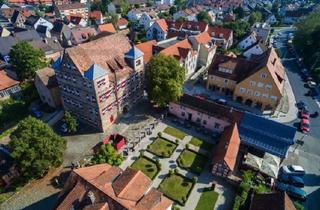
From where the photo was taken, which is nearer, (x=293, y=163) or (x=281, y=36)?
(x=293, y=163)

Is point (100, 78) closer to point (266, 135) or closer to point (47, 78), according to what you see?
point (47, 78)

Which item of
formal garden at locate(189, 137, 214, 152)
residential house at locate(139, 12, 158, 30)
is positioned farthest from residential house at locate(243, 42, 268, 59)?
residential house at locate(139, 12, 158, 30)

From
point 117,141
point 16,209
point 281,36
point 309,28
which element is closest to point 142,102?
point 117,141

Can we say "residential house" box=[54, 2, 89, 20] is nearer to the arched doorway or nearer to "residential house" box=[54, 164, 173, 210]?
the arched doorway

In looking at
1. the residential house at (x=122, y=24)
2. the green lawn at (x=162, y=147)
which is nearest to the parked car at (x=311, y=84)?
the green lawn at (x=162, y=147)

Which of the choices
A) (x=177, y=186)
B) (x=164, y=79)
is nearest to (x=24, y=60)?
(x=164, y=79)

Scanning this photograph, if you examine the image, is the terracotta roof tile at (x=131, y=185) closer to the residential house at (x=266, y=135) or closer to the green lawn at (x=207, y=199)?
the green lawn at (x=207, y=199)

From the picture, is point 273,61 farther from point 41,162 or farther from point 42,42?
point 42,42
